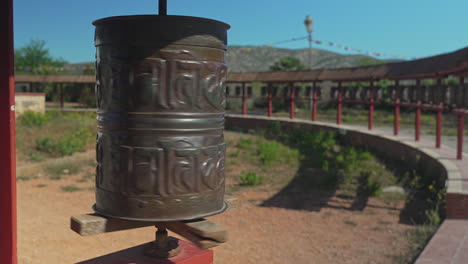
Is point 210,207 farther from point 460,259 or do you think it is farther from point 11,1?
point 460,259

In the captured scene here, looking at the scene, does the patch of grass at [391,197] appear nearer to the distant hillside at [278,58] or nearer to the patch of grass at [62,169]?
the patch of grass at [62,169]

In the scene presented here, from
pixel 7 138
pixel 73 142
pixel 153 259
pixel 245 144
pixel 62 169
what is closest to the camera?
pixel 7 138

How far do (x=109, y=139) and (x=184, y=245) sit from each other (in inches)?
31.9

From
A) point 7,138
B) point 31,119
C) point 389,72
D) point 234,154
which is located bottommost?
point 234,154

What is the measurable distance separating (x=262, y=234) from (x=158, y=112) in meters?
4.01

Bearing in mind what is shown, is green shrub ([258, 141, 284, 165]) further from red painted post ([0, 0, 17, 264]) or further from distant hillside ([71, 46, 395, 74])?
distant hillside ([71, 46, 395, 74])

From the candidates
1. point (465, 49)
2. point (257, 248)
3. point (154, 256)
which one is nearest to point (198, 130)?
point (154, 256)

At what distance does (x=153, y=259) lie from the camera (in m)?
2.41

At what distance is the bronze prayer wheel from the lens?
78.2 inches

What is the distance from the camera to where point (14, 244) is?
229 cm

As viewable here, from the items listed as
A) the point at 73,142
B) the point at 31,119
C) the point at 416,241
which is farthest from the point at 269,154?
the point at 31,119

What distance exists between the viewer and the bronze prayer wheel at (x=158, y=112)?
1.99 metres

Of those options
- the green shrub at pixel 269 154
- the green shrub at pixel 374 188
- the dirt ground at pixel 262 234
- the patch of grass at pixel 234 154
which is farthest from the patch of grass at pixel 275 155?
the green shrub at pixel 374 188

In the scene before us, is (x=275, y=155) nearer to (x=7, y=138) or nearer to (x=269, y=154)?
(x=269, y=154)
